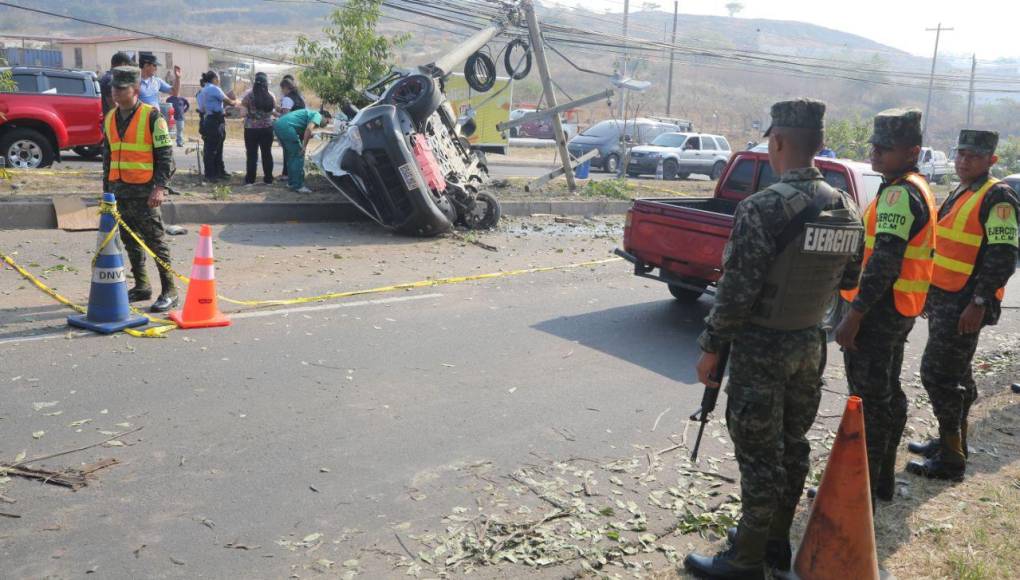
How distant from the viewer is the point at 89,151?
17547 mm

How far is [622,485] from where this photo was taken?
182 inches

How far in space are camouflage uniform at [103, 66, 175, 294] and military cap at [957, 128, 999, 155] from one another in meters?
6.05

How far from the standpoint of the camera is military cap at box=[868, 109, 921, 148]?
4074mm

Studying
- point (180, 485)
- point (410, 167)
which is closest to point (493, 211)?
point (410, 167)

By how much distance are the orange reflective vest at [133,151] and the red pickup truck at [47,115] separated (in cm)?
877

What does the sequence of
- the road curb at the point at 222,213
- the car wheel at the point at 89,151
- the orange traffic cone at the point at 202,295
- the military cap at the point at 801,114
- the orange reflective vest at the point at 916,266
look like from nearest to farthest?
1. the military cap at the point at 801,114
2. the orange reflective vest at the point at 916,266
3. the orange traffic cone at the point at 202,295
4. the road curb at the point at 222,213
5. the car wheel at the point at 89,151

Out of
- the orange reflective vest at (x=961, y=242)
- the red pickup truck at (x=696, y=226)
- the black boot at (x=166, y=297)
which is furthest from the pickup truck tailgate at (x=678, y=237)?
the black boot at (x=166, y=297)

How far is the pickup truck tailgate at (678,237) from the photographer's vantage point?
25.4 feet

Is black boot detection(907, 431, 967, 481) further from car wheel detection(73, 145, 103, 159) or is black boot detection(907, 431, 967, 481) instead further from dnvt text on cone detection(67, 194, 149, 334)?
car wheel detection(73, 145, 103, 159)

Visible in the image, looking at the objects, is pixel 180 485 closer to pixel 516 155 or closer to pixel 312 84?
pixel 312 84

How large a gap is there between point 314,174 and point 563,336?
8.75m

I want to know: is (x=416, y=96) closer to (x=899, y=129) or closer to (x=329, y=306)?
(x=329, y=306)

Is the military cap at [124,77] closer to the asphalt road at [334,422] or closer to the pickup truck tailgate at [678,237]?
the asphalt road at [334,422]

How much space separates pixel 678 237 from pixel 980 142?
3.46 m
